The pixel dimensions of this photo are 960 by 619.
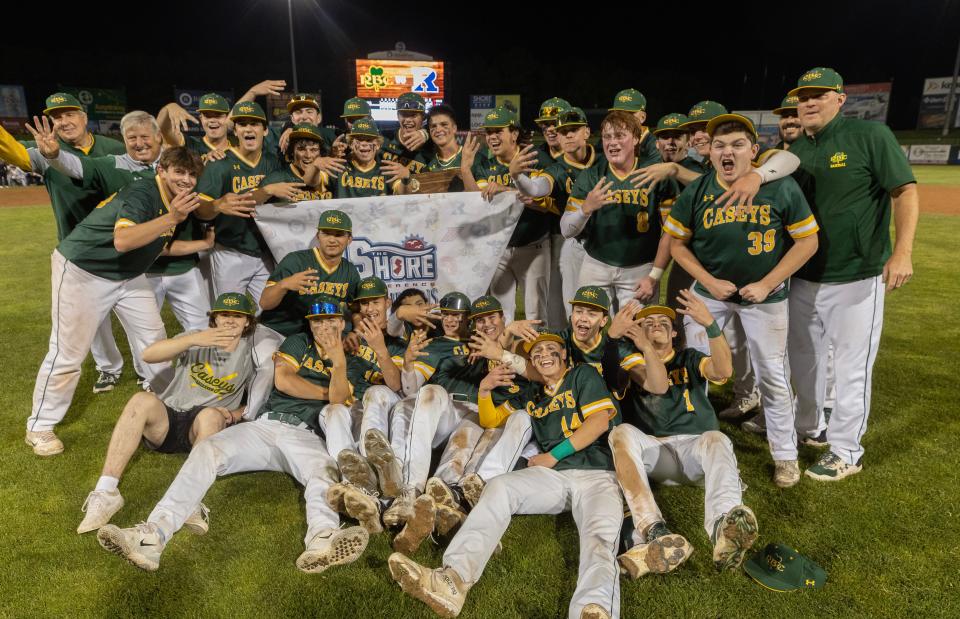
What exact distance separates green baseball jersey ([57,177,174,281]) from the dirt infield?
71.9 feet

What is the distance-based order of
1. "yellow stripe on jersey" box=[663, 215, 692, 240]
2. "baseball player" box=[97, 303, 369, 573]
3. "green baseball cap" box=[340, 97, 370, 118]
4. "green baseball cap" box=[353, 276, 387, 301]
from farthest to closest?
1. "green baseball cap" box=[340, 97, 370, 118]
2. "green baseball cap" box=[353, 276, 387, 301]
3. "yellow stripe on jersey" box=[663, 215, 692, 240]
4. "baseball player" box=[97, 303, 369, 573]

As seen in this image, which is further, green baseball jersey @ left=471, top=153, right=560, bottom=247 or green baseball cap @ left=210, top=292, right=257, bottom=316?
green baseball jersey @ left=471, top=153, right=560, bottom=247

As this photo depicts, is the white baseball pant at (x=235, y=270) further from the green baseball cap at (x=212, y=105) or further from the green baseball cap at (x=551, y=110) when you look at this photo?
the green baseball cap at (x=551, y=110)

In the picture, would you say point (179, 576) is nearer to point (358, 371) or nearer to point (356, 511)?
point (356, 511)

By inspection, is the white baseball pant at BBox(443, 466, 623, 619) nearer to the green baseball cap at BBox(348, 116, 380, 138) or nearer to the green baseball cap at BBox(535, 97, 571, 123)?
the green baseball cap at BBox(348, 116, 380, 138)

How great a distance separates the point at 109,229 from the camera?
16.3 feet

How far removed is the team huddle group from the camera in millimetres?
3688

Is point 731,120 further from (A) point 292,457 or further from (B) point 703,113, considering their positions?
(A) point 292,457

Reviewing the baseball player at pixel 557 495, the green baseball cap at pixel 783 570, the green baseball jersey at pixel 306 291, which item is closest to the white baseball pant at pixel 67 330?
the green baseball jersey at pixel 306 291

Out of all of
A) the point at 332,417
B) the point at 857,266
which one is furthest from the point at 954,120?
the point at 332,417

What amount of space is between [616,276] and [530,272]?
1317 millimetres

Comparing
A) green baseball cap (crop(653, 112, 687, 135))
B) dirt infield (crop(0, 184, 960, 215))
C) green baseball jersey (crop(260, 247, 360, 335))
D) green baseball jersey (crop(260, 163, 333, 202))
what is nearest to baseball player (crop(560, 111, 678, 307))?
green baseball cap (crop(653, 112, 687, 135))

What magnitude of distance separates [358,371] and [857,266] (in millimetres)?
3949

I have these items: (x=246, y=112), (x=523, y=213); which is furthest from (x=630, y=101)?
(x=246, y=112)
